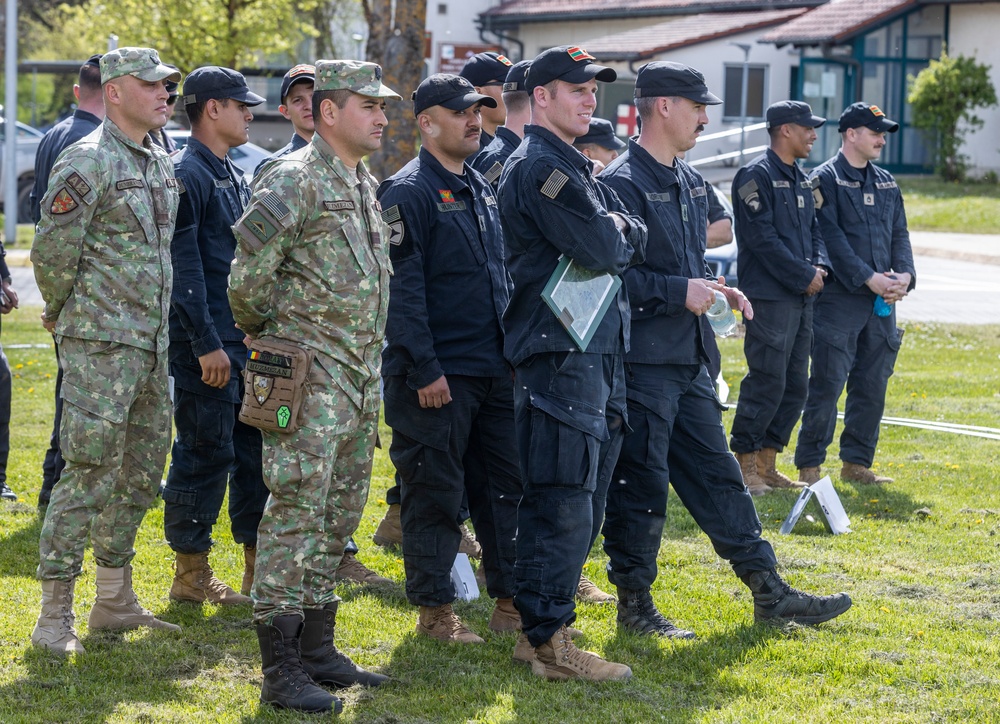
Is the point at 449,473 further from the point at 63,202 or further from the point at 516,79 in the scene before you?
the point at 516,79

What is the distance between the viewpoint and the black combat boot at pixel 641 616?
5480mm

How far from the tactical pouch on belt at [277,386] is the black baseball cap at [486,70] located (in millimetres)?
2775

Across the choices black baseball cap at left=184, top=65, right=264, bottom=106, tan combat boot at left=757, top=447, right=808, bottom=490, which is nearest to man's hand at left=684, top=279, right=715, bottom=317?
black baseball cap at left=184, top=65, right=264, bottom=106

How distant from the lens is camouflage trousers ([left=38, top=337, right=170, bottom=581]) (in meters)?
4.95

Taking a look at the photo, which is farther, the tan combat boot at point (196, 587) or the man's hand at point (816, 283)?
the man's hand at point (816, 283)

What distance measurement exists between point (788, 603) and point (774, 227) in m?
3.30

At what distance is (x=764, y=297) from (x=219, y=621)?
4174mm

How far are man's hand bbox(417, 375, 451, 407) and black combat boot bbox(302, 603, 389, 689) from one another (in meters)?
0.91

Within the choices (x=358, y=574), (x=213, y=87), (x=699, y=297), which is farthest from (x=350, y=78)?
(x=358, y=574)

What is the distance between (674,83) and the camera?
5.43 m

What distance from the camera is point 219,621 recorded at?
5566mm

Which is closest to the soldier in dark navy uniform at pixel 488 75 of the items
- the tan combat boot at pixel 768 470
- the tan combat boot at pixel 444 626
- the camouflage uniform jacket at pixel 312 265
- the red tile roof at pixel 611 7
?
the camouflage uniform jacket at pixel 312 265

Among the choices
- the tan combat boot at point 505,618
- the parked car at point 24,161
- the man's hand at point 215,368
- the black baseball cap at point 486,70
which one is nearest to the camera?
the man's hand at point 215,368

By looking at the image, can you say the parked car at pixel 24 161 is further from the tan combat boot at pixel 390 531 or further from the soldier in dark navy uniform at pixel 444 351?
the soldier in dark navy uniform at pixel 444 351
